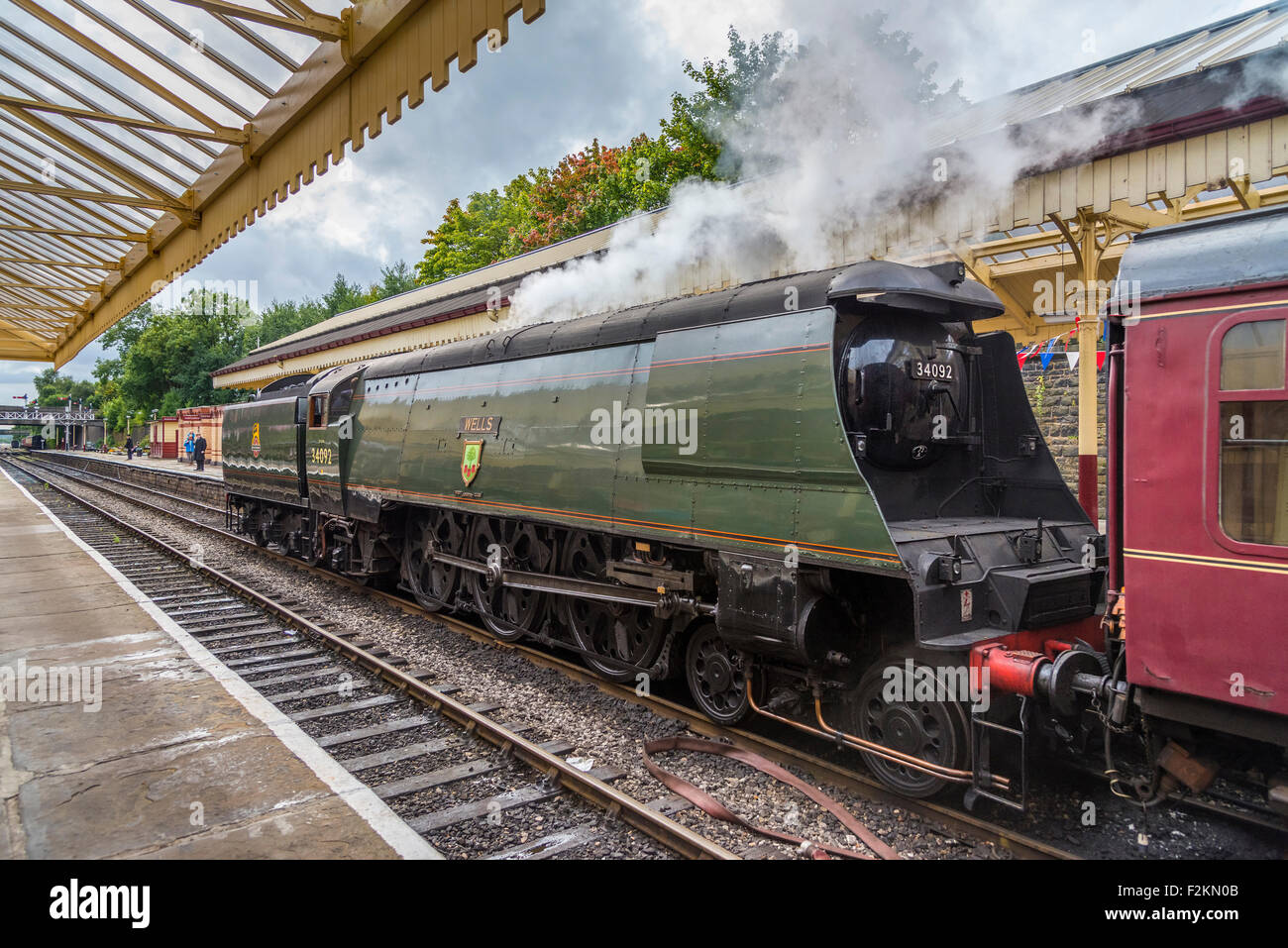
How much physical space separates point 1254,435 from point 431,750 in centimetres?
501

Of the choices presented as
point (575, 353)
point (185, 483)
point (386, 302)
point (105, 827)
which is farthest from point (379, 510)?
point (185, 483)

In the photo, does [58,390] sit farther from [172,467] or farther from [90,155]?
[90,155]

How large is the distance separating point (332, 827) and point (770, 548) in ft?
9.57

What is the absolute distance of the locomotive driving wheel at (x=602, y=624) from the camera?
20.9 feet

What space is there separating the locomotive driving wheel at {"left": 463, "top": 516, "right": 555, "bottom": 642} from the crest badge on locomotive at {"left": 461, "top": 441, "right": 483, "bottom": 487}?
1.78 ft

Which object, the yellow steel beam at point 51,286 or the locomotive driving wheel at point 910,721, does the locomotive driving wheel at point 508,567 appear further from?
the yellow steel beam at point 51,286

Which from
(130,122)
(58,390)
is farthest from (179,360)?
(58,390)

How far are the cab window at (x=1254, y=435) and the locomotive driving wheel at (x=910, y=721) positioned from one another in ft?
5.50

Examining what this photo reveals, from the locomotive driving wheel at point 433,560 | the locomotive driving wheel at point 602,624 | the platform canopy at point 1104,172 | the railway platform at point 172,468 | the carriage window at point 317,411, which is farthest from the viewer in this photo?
the railway platform at point 172,468

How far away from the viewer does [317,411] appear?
11461 mm

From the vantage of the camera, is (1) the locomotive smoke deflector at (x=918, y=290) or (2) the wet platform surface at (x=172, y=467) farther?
(2) the wet platform surface at (x=172, y=467)

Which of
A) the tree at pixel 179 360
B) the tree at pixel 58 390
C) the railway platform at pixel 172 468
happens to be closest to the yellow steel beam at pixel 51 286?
the railway platform at pixel 172 468

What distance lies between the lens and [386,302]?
2608 centimetres

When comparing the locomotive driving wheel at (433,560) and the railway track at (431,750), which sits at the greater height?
the locomotive driving wheel at (433,560)
